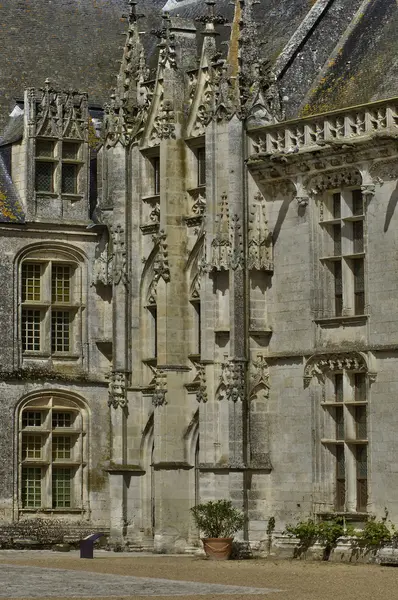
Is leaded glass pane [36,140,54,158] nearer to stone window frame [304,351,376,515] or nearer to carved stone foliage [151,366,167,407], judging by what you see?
carved stone foliage [151,366,167,407]

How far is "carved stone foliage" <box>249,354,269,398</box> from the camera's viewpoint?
121ft

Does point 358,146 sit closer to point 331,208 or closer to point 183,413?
point 331,208

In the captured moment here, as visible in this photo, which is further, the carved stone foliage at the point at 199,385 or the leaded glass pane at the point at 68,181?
the leaded glass pane at the point at 68,181

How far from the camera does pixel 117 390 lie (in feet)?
132

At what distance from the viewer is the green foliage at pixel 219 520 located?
35750 millimetres

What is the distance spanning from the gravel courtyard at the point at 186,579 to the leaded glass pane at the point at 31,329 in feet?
20.6

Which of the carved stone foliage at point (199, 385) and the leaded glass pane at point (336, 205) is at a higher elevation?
the leaded glass pane at point (336, 205)

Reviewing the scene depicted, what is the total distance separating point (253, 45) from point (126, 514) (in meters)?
10.2

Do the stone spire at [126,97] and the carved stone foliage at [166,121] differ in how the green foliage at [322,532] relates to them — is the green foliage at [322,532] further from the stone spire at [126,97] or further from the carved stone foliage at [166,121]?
the stone spire at [126,97]

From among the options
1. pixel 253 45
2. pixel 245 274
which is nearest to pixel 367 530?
pixel 245 274

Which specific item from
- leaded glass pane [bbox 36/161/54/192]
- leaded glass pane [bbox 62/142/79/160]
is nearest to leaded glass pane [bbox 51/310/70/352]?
leaded glass pane [bbox 36/161/54/192]

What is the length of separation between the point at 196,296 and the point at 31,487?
5.91 metres

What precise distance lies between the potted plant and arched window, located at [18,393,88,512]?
19.9 ft

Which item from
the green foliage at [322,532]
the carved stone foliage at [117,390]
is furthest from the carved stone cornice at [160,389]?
the green foliage at [322,532]
